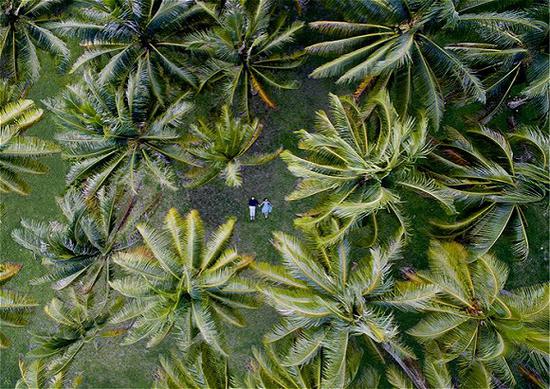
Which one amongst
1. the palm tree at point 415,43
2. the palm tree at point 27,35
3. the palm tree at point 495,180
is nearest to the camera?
the palm tree at point 415,43

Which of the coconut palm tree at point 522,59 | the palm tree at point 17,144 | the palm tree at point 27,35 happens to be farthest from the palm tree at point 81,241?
the coconut palm tree at point 522,59

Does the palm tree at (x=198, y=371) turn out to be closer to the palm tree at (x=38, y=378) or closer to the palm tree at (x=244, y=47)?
the palm tree at (x=38, y=378)

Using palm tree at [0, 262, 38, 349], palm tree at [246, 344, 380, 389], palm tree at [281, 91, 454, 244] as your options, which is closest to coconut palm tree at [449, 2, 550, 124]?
palm tree at [281, 91, 454, 244]

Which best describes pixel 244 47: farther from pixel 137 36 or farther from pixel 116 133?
pixel 116 133

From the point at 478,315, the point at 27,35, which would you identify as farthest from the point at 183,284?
the point at 27,35

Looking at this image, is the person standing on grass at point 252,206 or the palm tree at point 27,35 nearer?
the palm tree at point 27,35

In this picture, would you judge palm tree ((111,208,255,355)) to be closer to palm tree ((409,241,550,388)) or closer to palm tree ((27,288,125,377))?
palm tree ((27,288,125,377))
